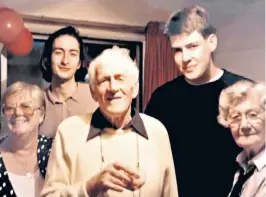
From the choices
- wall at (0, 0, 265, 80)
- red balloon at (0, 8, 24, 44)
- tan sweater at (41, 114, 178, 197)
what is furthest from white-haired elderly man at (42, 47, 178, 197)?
red balloon at (0, 8, 24, 44)

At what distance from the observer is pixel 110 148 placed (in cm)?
139

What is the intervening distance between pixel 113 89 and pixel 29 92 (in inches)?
9.1

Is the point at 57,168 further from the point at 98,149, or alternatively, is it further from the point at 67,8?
the point at 67,8

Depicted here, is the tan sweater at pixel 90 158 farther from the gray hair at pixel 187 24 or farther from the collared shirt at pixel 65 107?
the gray hair at pixel 187 24

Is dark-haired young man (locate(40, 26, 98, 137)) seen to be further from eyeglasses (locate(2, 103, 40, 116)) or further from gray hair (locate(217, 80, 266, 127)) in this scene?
gray hair (locate(217, 80, 266, 127))

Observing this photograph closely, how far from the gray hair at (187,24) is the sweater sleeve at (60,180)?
460 mm

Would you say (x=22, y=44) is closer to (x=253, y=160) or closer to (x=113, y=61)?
(x=113, y=61)

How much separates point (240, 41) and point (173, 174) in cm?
44

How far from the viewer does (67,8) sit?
1.44 meters

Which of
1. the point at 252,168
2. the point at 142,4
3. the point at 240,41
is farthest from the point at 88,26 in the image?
the point at 252,168

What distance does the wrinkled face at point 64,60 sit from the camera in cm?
143

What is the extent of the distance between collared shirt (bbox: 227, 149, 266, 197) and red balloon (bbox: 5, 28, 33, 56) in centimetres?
66

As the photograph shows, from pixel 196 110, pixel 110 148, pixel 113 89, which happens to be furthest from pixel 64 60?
pixel 196 110

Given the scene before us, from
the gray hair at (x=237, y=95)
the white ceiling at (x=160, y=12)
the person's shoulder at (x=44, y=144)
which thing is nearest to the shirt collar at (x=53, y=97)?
the person's shoulder at (x=44, y=144)
